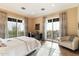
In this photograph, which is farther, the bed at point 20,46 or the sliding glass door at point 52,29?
the sliding glass door at point 52,29

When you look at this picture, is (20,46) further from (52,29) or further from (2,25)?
(52,29)

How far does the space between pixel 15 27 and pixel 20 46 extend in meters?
0.40

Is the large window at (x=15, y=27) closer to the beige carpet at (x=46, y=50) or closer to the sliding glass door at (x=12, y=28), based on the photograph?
the sliding glass door at (x=12, y=28)

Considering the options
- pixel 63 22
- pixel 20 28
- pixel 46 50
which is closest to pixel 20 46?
pixel 20 28

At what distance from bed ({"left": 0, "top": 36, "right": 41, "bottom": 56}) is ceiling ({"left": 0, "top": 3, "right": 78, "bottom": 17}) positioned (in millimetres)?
526

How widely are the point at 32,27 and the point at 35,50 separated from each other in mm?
483

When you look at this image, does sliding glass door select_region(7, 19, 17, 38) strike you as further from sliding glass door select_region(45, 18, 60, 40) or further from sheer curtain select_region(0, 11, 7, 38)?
sliding glass door select_region(45, 18, 60, 40)

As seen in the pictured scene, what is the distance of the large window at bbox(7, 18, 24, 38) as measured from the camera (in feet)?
5.04


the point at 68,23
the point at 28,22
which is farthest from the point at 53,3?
the point at 28,22

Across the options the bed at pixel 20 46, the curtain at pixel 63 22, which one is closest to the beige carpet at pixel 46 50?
the bed at pixel 20 46

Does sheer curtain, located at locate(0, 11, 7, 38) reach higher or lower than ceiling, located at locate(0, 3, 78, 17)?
lower

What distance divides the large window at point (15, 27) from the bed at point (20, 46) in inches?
3.6

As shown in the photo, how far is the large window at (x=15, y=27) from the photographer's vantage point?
1.54 metres

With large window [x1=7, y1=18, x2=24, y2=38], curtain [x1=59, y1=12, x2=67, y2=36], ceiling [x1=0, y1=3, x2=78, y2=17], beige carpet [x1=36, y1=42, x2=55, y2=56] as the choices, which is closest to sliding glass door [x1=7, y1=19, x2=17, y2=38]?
large window [x1=7, y1=18, x2=24, y2=38]
